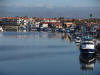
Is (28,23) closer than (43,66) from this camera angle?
No

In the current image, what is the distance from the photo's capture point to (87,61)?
1683 cm

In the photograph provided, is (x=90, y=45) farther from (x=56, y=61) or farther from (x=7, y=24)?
(x=7, y=24)

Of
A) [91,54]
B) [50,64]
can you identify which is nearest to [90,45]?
[91,54]

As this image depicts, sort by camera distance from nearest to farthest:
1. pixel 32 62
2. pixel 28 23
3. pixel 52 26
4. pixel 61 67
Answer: pixel 61 67 < pixel 32 62 < pixel 52 26 < pixel 28 23

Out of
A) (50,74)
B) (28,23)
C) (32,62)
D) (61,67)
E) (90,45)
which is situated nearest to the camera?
(50,74)

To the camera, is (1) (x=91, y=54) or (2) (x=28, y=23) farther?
(2) (x=28, y=23)

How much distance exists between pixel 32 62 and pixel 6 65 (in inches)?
72.9

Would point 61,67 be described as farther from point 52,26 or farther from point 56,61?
point 52,26

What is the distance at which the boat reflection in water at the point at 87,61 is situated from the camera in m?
15.5

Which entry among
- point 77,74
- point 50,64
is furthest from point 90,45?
point 77,74

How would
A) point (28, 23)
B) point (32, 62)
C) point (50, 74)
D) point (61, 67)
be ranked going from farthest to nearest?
point (28, 23)
point (32, 62)
point (61, 67)
point (50, 74)

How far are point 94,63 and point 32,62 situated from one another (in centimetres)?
363

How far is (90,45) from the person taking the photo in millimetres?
18469

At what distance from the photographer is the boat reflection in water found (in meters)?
15.5
